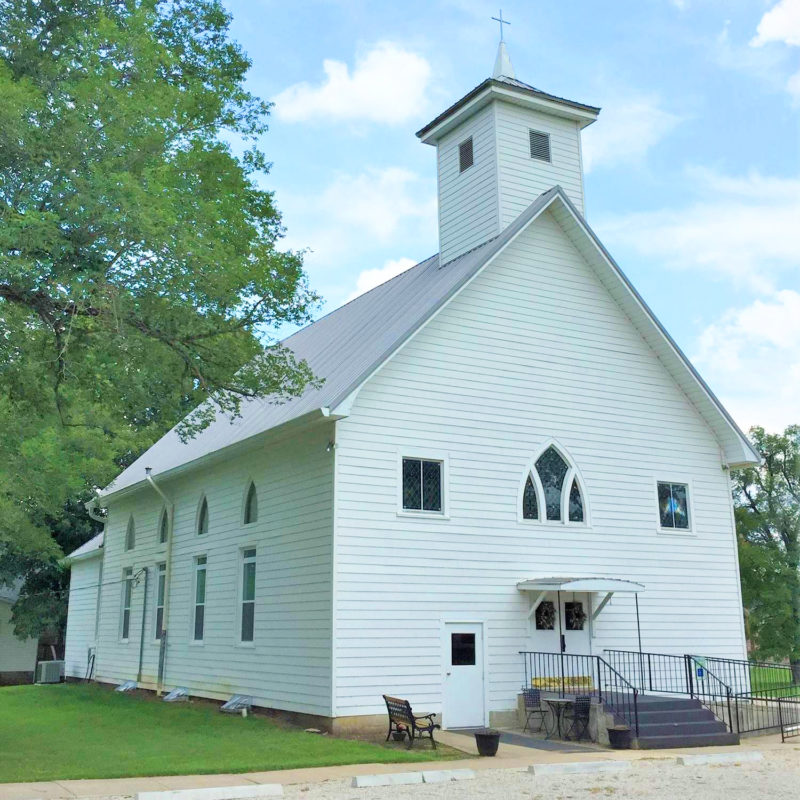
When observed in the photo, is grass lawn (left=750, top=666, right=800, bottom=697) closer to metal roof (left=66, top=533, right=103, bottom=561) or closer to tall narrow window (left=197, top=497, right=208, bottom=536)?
tall narrow window (left=197, top=497, right=208, bottom=536)

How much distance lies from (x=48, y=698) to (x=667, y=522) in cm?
1656

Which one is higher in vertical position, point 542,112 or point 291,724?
point 542,112

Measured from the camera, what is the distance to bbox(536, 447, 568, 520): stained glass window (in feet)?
62.6

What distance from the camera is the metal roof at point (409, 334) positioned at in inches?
701

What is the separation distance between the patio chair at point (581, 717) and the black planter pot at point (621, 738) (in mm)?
747

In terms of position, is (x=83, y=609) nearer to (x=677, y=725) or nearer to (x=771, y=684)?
(x=771, y=684)

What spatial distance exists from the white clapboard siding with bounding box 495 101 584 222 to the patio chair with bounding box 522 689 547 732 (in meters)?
9.48

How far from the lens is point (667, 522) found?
67.5 ft

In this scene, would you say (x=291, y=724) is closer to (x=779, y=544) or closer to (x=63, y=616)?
(x=63, y=616)

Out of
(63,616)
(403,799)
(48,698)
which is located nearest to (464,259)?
(403,799)

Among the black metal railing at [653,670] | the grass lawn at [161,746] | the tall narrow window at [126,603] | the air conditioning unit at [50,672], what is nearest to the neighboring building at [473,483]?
the black metal railing at [653,670]

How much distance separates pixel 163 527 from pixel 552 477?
11.4m

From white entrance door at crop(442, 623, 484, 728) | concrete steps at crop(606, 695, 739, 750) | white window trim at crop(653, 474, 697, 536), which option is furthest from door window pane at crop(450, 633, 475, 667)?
white window trim at crop(653, 474, 697, 536)

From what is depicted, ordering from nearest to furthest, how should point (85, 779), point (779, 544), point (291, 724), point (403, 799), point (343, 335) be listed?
point (403, 799) → point (85, 779) → point (291, 724) → point (343, 335) → point (779, 544)
